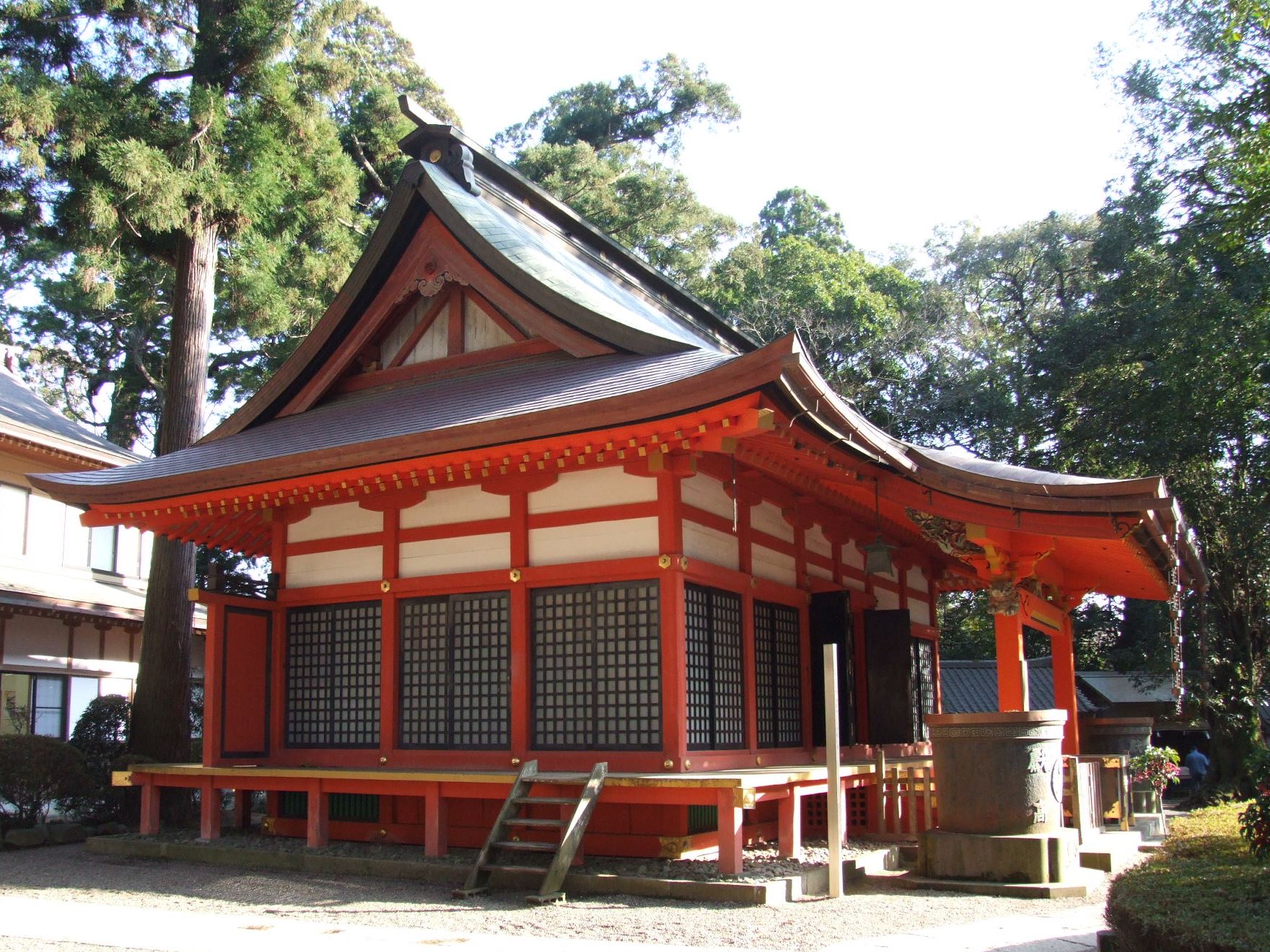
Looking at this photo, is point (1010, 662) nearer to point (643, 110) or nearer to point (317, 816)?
point (317, 816)

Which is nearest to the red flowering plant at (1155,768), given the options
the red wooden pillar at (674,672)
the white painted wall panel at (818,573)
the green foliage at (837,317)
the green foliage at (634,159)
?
the white painted wall panel at (818,573)

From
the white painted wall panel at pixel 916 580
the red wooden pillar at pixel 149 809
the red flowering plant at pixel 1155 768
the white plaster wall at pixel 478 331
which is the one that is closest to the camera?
the red wooden pillar at pixel 149 809

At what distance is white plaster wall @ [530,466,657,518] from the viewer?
35.0ft

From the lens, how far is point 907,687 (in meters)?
13.4

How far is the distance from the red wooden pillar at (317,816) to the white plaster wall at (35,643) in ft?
30.8

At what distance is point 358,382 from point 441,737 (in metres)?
4.79

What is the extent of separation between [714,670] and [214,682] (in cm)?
578

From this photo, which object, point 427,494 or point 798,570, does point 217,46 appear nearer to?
point 427,494

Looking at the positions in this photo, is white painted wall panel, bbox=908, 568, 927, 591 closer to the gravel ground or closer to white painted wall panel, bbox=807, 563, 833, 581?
white painted wall panel, bbox=807, 563, 833, 581

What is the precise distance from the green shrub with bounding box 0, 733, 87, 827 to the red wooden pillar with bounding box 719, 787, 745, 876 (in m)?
9.48

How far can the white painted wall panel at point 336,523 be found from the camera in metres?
12.5

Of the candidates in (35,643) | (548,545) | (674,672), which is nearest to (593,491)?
(548,545)

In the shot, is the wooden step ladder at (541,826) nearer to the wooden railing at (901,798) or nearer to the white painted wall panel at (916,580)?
the wooden railing at (901,798)

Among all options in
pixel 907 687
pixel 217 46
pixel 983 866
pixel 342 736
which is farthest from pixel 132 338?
pixel 983 866
